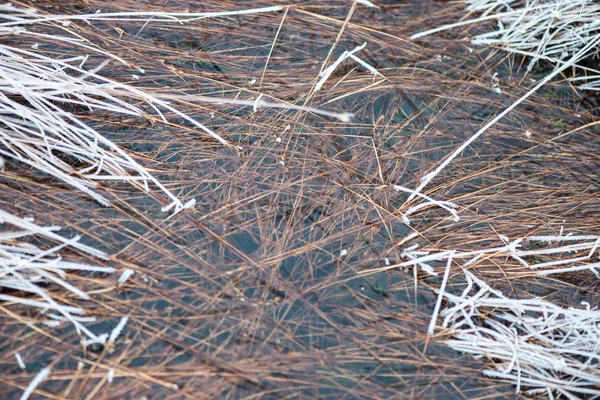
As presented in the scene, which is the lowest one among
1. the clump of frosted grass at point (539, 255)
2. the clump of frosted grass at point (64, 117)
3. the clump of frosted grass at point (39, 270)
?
the clump of frosted grass at point (539, 255)

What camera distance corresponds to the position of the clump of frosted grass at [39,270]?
5.57 ft

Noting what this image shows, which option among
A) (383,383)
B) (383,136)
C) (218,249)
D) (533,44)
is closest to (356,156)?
(383,136)

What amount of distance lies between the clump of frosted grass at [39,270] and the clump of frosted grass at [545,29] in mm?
1777

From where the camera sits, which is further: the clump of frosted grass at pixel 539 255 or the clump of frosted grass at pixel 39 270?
the clump of frosted grass at pixel 539 255

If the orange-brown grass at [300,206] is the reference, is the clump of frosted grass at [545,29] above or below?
above

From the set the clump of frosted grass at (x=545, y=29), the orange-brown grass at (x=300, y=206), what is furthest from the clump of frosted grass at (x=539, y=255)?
the clump of frosted grass at (x=545, y=29)

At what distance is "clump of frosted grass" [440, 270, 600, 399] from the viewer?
5.78 ft

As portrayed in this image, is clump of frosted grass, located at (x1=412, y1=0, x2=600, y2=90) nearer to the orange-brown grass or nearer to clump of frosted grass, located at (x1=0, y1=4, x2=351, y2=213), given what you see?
the orange-brown grass

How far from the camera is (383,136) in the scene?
2242mm

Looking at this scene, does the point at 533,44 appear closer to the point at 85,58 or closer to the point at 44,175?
the point at 85,58

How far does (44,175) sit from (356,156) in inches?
45.9

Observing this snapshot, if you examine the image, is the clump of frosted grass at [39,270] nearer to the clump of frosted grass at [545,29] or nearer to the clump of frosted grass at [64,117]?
the clump of frosted grass at [64,117]

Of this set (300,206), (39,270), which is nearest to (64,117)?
(39,270)

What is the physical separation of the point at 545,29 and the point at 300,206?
153 cm
